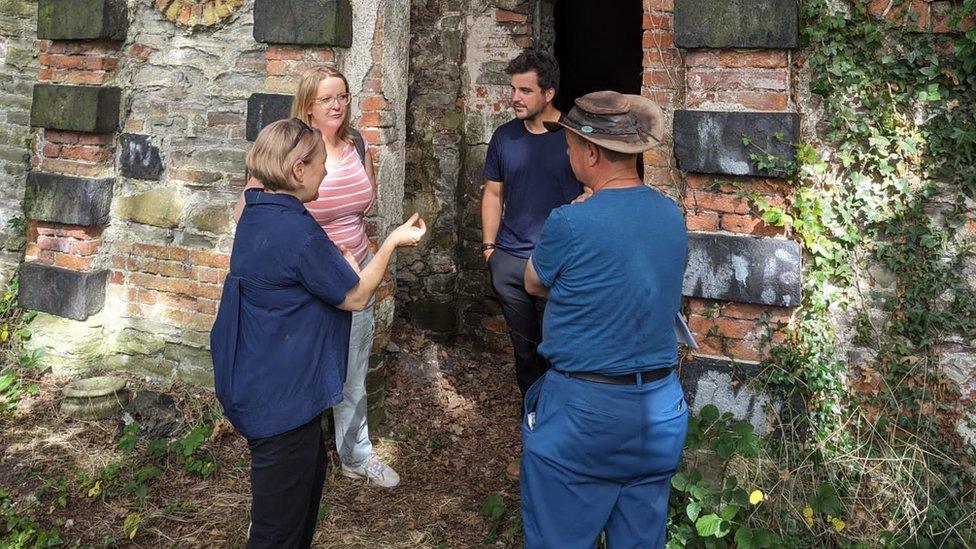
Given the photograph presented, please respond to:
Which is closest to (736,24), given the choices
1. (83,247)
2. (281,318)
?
(281,318)

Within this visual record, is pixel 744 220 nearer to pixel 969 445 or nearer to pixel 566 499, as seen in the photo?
pixel 969 445

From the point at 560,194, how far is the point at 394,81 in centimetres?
122

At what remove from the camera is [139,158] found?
17.3 ft

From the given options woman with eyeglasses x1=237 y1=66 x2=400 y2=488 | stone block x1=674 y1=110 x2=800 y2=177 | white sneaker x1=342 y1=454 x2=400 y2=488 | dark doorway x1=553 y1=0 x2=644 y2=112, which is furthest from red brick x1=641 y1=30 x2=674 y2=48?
dark doorway x1=553 y1=0 x2=644 y2=112

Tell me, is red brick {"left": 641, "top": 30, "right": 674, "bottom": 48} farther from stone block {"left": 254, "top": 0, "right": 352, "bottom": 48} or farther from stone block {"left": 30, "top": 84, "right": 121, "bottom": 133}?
stone block {"left": 30, "top": 84, "right": 121, "bottom": 133}

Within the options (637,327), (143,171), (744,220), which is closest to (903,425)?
(744,220)

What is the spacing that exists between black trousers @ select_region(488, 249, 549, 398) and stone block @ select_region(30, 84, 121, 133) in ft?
8.78

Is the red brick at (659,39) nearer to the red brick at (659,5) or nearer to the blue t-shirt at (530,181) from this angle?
the red brick at (659,5)

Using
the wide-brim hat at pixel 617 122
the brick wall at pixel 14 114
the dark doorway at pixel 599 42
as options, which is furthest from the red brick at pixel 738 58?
the dark doorway at pixel 599 42

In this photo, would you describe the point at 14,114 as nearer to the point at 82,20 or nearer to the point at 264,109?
the point at 82,20

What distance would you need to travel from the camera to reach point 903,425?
3572 mm

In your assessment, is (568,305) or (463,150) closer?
(568,305)

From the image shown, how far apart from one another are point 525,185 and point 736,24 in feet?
4.23

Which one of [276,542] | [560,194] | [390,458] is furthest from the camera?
[390,458]
